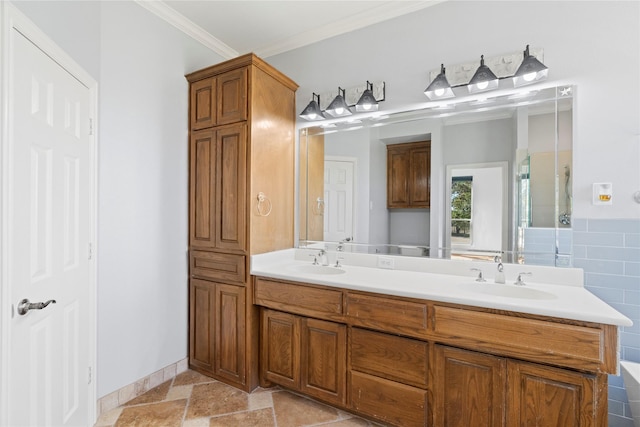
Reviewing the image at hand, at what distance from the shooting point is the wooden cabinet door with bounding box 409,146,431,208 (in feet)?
7.50

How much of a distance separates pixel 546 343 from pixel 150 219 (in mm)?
2562

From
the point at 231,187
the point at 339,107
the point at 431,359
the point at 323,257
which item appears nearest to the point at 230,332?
the point at 323,257

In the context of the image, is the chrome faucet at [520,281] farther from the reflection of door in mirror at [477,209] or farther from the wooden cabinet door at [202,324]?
the wooden cabinet door at [202,324]

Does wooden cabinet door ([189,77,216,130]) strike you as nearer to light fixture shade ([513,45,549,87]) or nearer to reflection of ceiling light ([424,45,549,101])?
reflection of ceiling light ([424,45,549,101])

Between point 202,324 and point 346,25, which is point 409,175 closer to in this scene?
point 346,25

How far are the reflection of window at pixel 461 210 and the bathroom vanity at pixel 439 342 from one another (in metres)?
0.19

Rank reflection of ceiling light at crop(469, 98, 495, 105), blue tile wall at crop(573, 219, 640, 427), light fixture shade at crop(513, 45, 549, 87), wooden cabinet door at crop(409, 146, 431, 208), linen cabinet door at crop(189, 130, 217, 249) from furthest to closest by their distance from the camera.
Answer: linen cabinet door at crop(189, 130, 217, 249) → wooden cabinet door at crop(409, 146, 431, 208) → reflection of ceiling light at crop(469, 98, 495, 105) → light fixture shade at crop(513, 45, 549, 87) → blue tile wall at crop(573, 219, 640, 427)

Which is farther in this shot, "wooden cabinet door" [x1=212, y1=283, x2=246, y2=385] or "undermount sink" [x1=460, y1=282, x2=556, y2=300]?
"wooden cabinet door" [x1=212, y1=283, x2=246, y2=385]

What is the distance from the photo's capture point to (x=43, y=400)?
1.45 metres

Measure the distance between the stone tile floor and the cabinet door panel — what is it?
0.13 m

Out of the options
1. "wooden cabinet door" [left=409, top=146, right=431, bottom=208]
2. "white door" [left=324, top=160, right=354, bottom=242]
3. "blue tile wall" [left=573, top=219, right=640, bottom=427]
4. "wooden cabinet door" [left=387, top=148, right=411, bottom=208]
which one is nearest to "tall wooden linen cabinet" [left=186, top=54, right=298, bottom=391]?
"white door" [left=324, top=160, right=354, bottom=242]

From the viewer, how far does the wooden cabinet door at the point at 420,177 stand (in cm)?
229

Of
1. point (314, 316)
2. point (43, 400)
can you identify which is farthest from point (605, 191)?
point (43, 400)

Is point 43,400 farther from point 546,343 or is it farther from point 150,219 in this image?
point 546,343
